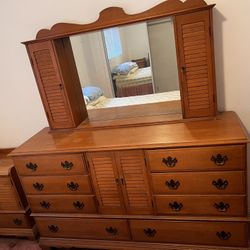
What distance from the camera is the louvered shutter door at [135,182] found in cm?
148

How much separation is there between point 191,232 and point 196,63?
1.02 metres

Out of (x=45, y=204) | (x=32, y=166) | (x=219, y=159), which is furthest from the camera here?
(x=45, y=204)

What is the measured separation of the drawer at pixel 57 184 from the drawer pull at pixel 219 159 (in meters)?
0.77

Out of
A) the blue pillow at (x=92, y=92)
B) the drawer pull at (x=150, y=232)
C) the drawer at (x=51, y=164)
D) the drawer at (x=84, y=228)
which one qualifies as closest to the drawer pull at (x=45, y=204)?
the drawer at (x=84, y=228)

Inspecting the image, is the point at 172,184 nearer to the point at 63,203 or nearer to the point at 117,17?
the point at 63,203

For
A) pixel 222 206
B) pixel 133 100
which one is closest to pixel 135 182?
pixel 222 206

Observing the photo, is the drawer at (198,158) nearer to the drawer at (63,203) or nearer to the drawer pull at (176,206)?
the drawer pull at (176,206)

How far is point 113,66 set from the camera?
1.79 meters

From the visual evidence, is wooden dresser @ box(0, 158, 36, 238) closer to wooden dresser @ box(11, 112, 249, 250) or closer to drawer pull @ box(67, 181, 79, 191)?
wooden dresser @ box(11, 112, 249, 250)

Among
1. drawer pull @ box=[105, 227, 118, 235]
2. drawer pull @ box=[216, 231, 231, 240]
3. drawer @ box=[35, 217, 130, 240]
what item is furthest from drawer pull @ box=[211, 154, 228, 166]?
drawer pull @ box=[105, 227, 118, 235]

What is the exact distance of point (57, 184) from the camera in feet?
5.57

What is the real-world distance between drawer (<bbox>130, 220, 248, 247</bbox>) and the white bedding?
81 centimetres

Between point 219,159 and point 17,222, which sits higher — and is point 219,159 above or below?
above

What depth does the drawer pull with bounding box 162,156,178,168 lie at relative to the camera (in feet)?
4.63
